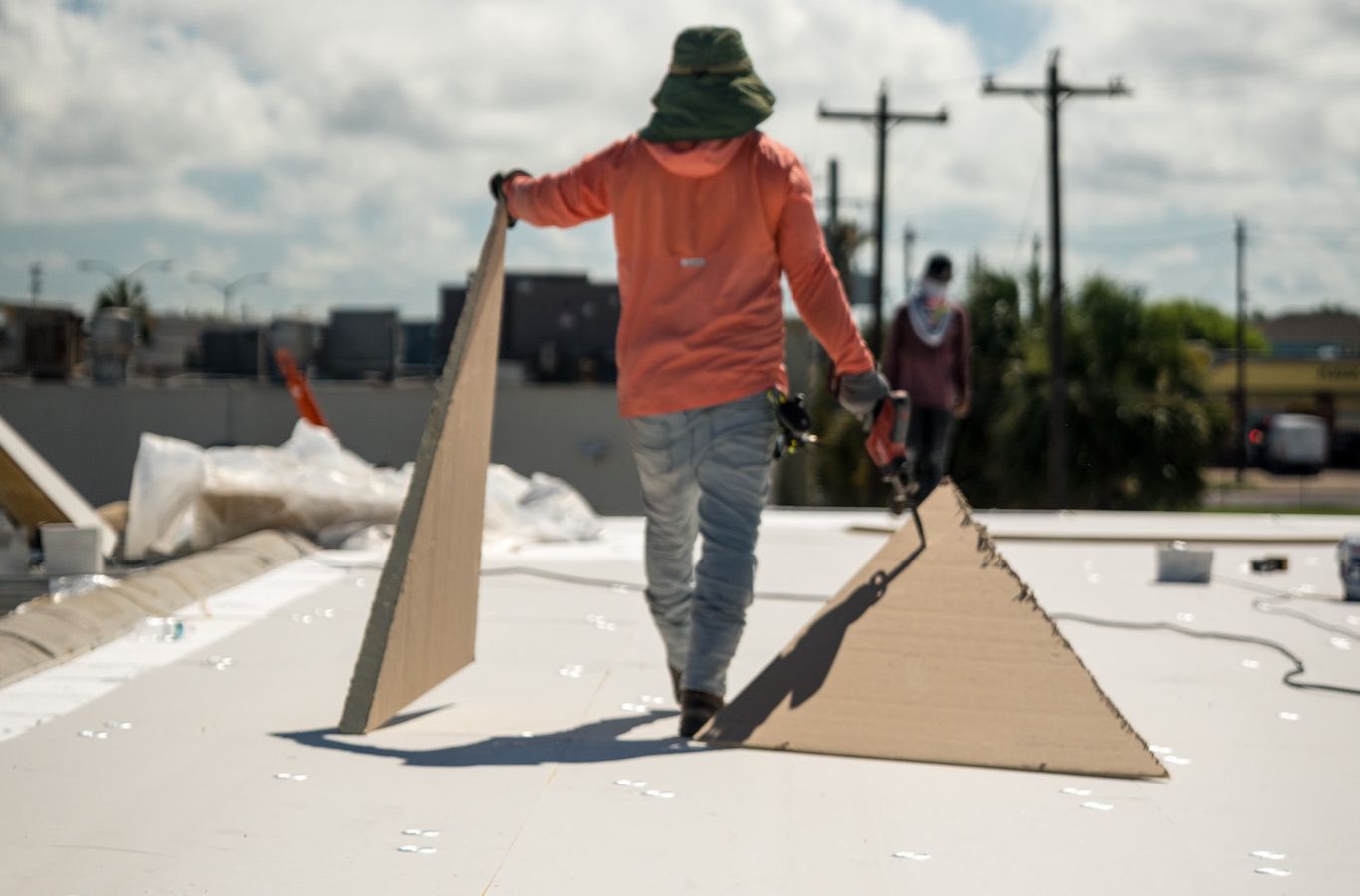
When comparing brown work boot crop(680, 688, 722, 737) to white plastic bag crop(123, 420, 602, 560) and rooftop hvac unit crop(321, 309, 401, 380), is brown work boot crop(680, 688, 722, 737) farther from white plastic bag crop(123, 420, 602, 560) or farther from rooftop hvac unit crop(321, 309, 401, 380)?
rooftop hvac unit crop(321, 309, 401, 380)

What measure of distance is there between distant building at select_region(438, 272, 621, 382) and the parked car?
134 feet

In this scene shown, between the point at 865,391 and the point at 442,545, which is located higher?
the point at 865,391

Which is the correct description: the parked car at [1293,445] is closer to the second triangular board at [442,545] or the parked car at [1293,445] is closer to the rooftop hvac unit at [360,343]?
the rooftop hvac unit at [360,343]

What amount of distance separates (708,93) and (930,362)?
5.02 meters

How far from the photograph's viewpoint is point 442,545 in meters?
4.20

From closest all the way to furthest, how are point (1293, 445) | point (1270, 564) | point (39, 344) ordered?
point (1270, 564) < point (39, 344) < point (1293, 445)

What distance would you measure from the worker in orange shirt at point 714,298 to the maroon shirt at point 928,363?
186 inches

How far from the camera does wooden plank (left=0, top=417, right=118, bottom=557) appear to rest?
26.1 feet

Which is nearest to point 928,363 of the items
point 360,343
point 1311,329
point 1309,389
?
point 360,343

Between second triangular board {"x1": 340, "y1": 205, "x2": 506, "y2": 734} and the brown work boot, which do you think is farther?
the brown work boot

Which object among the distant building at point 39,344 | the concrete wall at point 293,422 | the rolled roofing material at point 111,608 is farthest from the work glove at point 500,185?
the distant building at point 39,344

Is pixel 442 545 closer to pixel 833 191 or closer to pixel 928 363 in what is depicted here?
pixel 928 363

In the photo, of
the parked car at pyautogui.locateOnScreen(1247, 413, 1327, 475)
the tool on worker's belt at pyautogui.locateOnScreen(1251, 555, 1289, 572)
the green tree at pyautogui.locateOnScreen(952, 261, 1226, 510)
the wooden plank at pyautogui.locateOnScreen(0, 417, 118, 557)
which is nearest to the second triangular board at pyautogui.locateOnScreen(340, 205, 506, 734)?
the wooden plank at pyautogui.locateOnScreen(0, 417, 118, 557)

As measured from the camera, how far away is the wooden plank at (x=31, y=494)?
7.94 m
